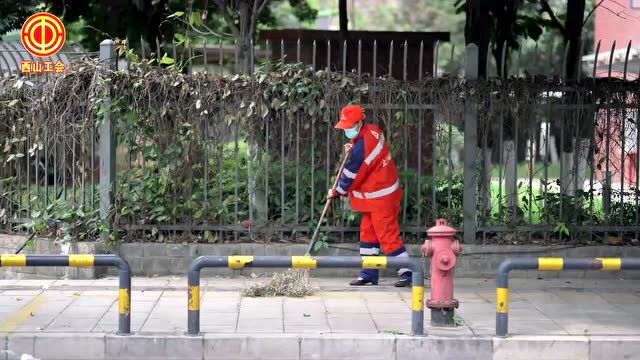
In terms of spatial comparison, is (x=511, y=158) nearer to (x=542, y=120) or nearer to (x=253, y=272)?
(x=542, y=120)

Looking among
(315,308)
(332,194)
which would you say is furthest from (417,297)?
(332,194)

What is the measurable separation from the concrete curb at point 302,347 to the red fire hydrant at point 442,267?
0.40m

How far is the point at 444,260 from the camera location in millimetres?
6414

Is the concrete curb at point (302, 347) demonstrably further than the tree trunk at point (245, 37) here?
No

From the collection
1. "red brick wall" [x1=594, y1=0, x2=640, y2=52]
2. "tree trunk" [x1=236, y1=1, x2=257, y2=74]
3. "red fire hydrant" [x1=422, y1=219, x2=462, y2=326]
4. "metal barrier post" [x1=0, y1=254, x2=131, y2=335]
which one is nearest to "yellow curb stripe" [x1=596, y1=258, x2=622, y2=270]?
"red fire hydrant" [x1=422, y1=219, x2=462, y2=326]

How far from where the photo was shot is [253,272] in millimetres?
9031

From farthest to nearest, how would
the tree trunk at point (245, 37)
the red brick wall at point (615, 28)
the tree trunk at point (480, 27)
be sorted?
1. the red brick wall at point (615, 28)
2. the tree trunk at point (480, 27)
3. the tree trunk at point (245, 37)

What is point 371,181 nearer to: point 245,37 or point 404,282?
point 404,282

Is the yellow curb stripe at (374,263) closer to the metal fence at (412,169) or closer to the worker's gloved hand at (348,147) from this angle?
the worker's gloved hand at (348,147)

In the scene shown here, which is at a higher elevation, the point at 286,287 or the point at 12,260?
the point at 12,260

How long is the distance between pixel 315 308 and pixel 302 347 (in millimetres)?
1234

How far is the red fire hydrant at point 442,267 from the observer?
253 inches

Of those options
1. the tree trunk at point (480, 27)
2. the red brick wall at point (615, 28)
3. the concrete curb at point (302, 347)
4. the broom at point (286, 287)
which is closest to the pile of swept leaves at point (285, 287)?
the broom at point (286, 287)

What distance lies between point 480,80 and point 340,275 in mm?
2596
